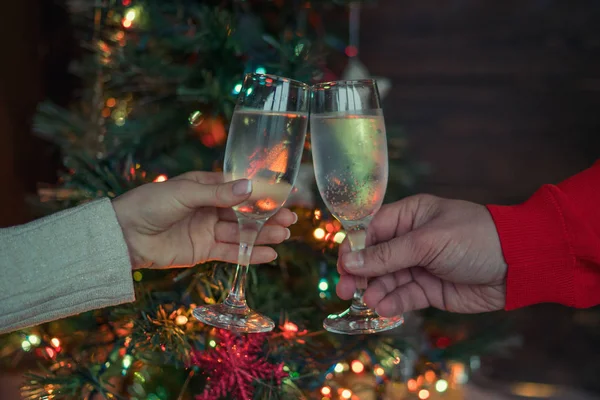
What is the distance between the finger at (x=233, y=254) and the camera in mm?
1113

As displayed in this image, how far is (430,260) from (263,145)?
1.20 feet

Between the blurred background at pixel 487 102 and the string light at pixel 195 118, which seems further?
the blurred background at pixel 487 102

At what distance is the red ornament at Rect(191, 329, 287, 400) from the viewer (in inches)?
38.6

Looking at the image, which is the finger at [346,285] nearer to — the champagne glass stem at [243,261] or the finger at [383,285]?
the finger at [383,285]

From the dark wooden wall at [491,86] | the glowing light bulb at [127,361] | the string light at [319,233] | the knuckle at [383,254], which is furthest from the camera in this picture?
the dark wooden wall at [491,86]

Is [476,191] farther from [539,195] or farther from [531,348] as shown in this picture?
[539,195]

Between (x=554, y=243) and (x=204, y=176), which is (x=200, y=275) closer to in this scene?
(x=204, y=176)

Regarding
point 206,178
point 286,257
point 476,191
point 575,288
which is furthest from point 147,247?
point 476,191

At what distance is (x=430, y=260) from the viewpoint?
106cm

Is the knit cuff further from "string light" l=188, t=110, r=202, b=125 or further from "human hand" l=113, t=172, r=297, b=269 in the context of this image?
"string light" l=188, t=110, r=202, b=125

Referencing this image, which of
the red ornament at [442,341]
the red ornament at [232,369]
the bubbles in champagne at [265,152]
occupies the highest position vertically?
the bubbles in champagne at [265,152]

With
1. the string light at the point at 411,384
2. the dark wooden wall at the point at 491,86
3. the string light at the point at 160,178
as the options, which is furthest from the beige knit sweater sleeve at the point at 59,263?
the dark wooden wall at the point at 491,86

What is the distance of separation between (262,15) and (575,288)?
934 millimetres

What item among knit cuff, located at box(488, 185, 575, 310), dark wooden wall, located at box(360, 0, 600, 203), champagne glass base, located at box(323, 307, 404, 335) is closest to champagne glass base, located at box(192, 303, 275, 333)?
champagne glass base, located at box(323, 307, 404, 335)
